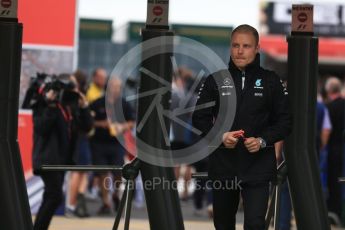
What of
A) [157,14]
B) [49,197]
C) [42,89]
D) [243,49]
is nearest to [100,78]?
[42,89]

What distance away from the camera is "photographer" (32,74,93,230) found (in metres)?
9.73

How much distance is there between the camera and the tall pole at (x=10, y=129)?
716cm

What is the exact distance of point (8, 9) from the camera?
23.9 ft

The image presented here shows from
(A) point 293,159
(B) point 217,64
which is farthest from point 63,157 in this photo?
(A) point 293,159

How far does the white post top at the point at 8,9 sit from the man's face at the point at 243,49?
5.66 ft

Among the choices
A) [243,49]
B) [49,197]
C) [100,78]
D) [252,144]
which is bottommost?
[49,197]

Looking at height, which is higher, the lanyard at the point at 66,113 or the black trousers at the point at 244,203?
the lanyard at the point at 66,113

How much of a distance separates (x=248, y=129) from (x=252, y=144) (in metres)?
0.23

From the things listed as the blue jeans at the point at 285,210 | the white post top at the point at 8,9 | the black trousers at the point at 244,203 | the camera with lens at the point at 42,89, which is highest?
the white post top at the point at 8,9

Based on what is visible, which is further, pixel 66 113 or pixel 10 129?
pixel 66 113

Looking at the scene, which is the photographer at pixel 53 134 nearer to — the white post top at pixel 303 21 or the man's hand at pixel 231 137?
the white post top at pixel 303 21

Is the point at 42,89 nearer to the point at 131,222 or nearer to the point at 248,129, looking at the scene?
the point at 248,129

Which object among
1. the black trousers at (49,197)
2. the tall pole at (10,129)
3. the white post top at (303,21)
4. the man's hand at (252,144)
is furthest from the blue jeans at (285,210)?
the man's hand at (252,144)

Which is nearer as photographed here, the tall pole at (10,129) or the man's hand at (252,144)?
the man's hand at (252,144)
